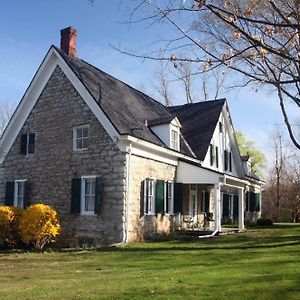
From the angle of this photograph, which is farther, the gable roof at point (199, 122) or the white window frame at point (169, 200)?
the gable roof at point (199, 122)

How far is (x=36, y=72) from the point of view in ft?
66.1

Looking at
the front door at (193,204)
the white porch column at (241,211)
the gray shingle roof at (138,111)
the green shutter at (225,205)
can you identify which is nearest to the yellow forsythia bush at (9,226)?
the gray shingle roof at (138,111)

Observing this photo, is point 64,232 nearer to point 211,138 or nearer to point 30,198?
point 30,198

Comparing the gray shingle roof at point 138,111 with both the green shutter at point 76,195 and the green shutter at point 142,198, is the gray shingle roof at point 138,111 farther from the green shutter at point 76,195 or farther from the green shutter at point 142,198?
Answer: the green shutter at point 76,195

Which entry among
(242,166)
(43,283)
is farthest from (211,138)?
(43,283)

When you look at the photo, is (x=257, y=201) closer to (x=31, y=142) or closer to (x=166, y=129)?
(x=166, y=129)

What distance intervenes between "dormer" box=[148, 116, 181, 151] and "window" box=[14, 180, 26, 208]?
20.8 ft

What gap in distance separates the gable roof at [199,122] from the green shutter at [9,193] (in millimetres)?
9072

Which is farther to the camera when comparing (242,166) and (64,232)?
(242,166)

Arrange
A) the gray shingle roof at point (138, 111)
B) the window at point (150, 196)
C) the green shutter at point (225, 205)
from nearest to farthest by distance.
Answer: the gray shingle roof at point (138, 111), the window at point (150, 196), the green shutter at point (225, 205)

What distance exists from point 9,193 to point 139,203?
6497 millimetres

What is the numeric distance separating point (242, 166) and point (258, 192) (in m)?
5.54

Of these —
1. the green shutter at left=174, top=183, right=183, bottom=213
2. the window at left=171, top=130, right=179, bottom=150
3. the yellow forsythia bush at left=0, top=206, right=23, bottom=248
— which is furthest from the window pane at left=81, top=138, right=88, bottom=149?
the green shutter at left=174, top=183, right=183, bottom=213

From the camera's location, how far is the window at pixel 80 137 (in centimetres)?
1849
